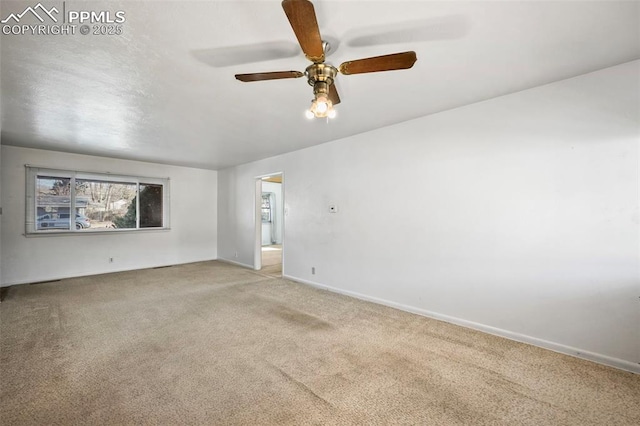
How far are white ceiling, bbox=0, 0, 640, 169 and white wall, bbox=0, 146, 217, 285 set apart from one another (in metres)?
1.62

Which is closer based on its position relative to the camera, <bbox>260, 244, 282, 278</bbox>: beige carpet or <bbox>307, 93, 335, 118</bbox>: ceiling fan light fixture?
<bbox>307, 93, 335, 118</bbox>: ceiling fan light fixture

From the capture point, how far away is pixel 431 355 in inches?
94.4

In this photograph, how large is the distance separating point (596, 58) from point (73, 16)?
367 centimetres

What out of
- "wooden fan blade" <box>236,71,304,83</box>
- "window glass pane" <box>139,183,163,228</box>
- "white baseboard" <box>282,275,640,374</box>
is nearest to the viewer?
"wooden fan blade" <box>236,71,304,83</box>

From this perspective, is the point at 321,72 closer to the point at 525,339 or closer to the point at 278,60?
the point at 278,60

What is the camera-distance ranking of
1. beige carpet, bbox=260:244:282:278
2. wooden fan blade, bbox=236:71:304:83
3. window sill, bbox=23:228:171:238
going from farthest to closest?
beige carpet, bbox=260:244:282:278
window sill, bbox=23:228:171:238
wooden fan blade, bbox=236:71:304:83

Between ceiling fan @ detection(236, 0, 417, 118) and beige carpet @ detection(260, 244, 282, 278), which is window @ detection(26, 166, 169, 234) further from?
ceiling fan @ detection(236, 0, 417, 118)

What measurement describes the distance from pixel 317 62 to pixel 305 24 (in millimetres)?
454

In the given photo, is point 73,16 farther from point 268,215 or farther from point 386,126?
point 268,215

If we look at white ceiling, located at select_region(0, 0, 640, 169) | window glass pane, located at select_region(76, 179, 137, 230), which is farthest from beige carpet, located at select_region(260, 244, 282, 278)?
white ceiling, located at select_region(0, 0, 640, 169)

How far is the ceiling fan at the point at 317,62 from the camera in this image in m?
1.27

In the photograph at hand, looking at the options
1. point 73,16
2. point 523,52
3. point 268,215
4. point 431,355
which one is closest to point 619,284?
point 431,355

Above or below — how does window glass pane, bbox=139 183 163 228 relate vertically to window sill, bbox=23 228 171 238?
above

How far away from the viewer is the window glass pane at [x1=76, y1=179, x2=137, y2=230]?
17.6 feet
